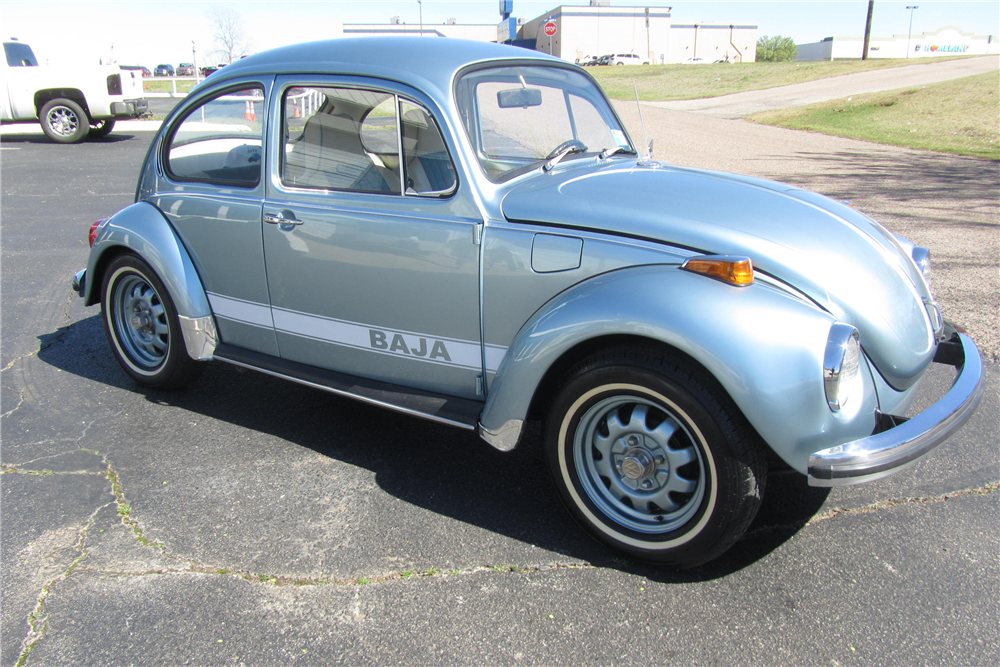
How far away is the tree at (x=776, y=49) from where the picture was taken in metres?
95.4

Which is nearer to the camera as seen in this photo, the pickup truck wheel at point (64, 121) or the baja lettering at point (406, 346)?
the baja lettering at point (406, 346)

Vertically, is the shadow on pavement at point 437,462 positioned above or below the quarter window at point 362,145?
below

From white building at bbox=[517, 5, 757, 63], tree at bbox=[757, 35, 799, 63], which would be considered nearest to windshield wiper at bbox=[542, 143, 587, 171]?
white building at bbox=[517, 5, 757, 63]

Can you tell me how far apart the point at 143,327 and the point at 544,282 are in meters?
2.70

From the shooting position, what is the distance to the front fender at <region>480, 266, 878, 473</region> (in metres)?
2.27

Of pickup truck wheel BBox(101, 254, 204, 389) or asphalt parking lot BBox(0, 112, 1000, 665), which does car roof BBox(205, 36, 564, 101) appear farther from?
asphalt parking lot BBox(0, 112, 1000, 665)

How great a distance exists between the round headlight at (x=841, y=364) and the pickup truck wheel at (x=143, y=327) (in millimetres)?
3272

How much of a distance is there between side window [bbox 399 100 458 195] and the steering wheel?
553mm

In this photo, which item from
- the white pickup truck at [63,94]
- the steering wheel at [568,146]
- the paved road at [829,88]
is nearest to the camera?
the steering wheel at [568,146]

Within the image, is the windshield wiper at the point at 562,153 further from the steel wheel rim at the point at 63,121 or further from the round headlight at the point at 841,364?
the steel wheel rim at the point at 63,121

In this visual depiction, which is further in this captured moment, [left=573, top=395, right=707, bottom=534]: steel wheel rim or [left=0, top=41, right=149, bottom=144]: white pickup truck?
[left=0, top=41, right=149, bottom=144]: white pickup truck

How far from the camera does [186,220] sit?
12.3 feet

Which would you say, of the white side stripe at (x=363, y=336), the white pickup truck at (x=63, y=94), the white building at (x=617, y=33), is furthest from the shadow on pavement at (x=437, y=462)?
the white building at (x=617, y=33)

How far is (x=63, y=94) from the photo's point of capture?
14875 mm
